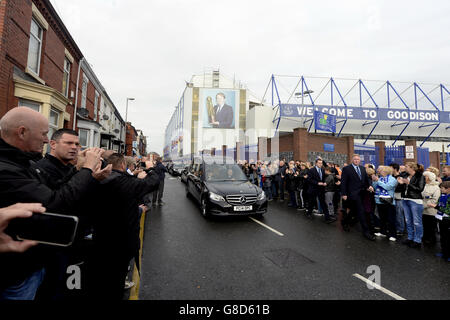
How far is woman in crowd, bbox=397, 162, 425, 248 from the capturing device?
4609mm

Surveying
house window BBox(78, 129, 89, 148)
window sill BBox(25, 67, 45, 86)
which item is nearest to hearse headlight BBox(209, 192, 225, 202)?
window sill BBox(25, 67, 45, 86)

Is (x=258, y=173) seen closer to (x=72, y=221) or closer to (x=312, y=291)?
(x=312, y=291)

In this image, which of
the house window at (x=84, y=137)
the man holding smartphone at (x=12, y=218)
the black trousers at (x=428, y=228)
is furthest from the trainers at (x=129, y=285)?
the house window at (x=84, y=137)

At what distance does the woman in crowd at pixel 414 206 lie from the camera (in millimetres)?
4609

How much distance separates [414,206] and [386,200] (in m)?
0.52

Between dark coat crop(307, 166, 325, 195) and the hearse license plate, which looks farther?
dark coat crop(307, 166, 325, 195)

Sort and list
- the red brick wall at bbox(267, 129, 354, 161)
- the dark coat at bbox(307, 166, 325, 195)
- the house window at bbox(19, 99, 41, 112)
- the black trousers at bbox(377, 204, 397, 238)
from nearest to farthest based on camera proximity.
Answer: the black trousers at bbox(377, 204, 397, 238), the dark coat at bbox(307, 166, 325, 195), the house window at bbox(19, 99, 41, 112), the red brick wall at bbox(267, 129, 354, 161)

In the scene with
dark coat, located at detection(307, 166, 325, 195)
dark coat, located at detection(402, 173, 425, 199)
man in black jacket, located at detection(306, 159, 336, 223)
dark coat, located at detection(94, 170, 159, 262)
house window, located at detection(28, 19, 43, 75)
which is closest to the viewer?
dark coat, located at detection(94, 170, 159, 262)

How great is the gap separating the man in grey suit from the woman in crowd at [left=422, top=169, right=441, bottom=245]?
38.3 metres

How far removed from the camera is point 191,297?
2.55 metres

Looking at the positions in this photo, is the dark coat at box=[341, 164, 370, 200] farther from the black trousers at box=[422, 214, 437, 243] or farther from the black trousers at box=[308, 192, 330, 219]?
the black trousers at box=[422, 214, 437, 243]

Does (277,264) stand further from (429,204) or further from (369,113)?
(369,113)

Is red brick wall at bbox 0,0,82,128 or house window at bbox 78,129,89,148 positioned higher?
red brick wall at bbox 0,0,82,128

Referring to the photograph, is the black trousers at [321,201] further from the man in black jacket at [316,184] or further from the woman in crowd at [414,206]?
the woman in crowd at [414,206]
